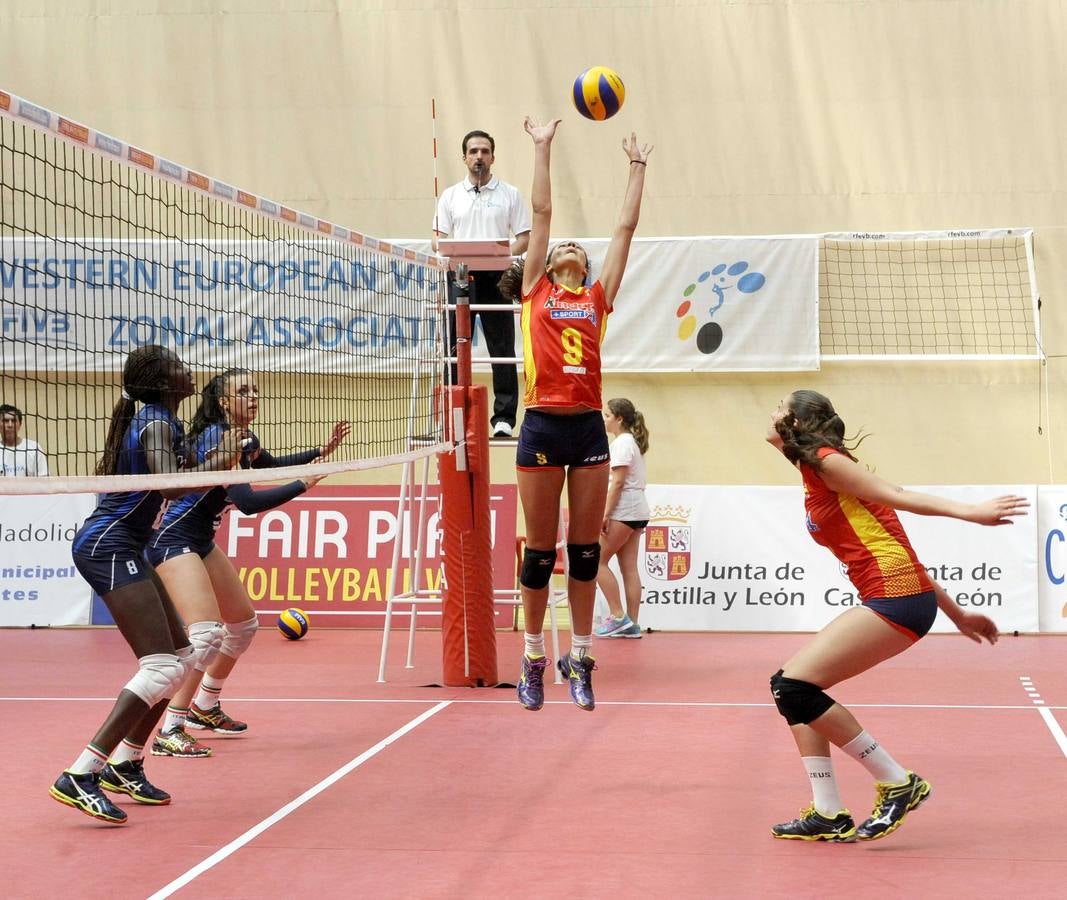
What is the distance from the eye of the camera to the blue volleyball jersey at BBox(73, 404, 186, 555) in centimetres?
520

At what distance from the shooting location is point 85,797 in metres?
5.01

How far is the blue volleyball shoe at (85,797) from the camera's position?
16.3 ft

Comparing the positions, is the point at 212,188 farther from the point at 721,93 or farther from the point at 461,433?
the point at 721,93

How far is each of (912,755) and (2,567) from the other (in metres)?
8.57

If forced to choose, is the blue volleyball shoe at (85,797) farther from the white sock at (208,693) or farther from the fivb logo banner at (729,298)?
the fivb logo banner at (729,298)

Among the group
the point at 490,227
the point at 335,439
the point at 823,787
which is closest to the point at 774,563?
the point at 490,227

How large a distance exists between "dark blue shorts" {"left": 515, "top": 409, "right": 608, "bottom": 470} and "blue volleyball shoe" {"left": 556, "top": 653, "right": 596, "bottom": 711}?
92 cm

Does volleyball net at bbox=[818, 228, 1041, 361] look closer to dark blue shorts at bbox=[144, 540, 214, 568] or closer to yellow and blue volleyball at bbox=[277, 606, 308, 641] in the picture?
yellow and blue volleyball at bbox=[277, 606, 308, 641]

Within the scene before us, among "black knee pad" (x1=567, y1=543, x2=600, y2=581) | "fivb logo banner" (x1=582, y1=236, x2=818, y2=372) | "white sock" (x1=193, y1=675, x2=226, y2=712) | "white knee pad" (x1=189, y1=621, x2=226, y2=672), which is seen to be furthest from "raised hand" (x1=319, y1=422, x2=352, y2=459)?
"fivb logo banner" (x1=582, y1=236, x2=818, y2=372)

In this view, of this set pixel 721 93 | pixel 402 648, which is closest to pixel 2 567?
pixel 402 648

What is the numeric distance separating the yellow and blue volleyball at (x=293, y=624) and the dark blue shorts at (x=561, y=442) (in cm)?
551

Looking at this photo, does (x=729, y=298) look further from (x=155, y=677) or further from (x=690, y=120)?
(x=155, y=677)

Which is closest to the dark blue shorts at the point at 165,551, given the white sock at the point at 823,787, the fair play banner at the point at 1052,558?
the white sock at the point at 823,787

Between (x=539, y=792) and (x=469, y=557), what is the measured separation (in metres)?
2.86
